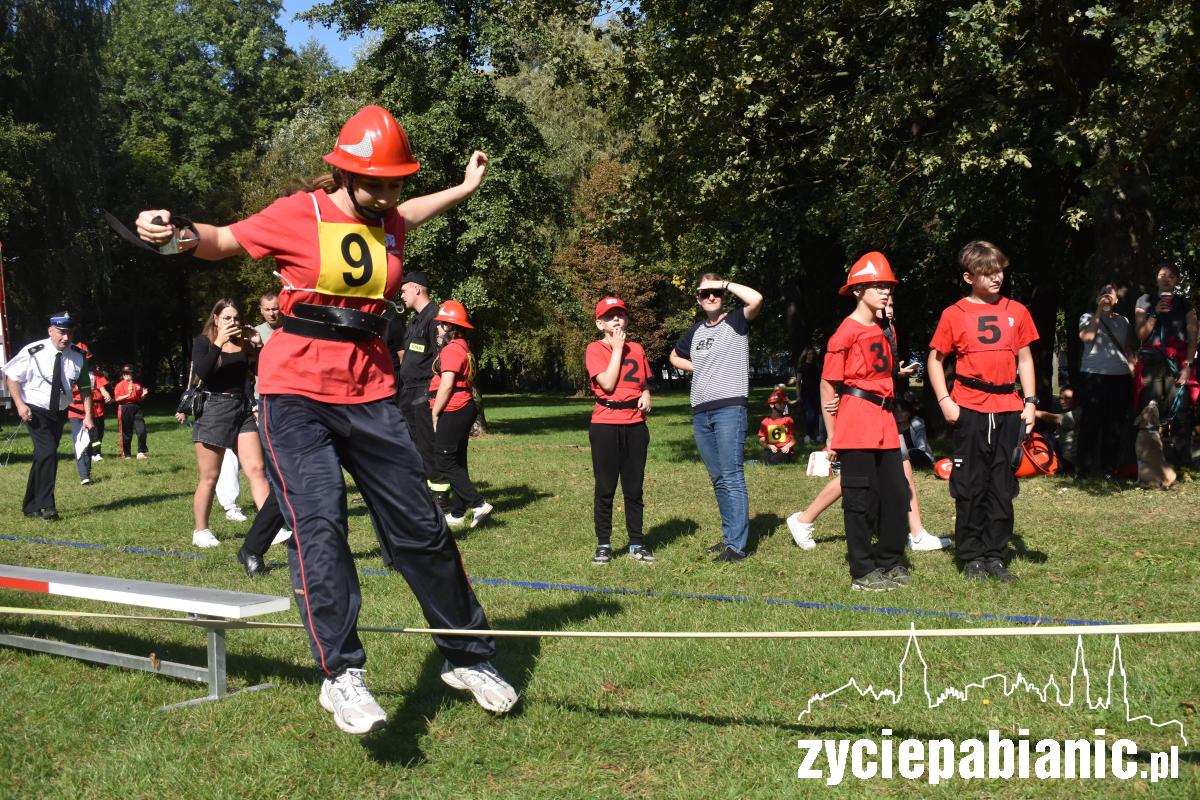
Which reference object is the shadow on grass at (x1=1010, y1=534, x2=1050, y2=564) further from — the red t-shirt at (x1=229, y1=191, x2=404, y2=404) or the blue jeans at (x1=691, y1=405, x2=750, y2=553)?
the red t-shirt at (x1=229, y1=191, x2=404, y2=404)

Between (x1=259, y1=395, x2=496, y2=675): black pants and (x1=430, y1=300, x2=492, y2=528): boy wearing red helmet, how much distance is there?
5.51 m

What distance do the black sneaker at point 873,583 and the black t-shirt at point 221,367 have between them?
536 cm

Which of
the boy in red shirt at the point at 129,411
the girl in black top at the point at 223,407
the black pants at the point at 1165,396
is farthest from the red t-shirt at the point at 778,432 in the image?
the boy in red shirt at the point at 129,411

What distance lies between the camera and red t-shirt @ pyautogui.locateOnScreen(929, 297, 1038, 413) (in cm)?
761

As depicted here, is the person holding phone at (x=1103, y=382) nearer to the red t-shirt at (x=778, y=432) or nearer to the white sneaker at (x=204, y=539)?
the red t-shirt at (x=778, y=432)

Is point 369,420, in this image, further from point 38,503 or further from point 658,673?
point 38,503

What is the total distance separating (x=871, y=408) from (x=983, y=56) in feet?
22.3

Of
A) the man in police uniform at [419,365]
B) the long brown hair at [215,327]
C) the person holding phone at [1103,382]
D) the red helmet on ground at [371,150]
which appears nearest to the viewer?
the red helmet on ground at [371,150]

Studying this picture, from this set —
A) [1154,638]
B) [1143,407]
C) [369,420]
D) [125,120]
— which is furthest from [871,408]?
[125,120]

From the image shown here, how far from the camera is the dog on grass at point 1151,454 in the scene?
1228cm

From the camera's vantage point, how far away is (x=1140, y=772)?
13.3 feet

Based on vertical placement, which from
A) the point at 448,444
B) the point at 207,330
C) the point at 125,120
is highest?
the point at 125,120

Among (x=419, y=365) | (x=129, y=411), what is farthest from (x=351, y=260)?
(x=129, y=411)

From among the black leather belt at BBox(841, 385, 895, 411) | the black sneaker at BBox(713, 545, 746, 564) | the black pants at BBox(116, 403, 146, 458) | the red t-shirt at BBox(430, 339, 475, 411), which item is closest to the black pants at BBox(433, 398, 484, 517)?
the red t-shirt at BBox(430, 339, 475, 411)
